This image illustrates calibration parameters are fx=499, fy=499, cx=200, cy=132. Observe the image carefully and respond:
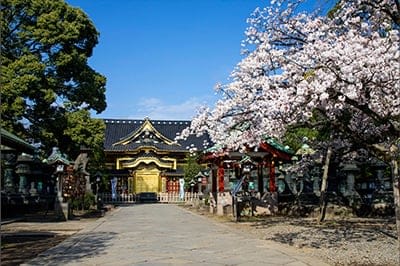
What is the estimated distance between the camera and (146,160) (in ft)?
153

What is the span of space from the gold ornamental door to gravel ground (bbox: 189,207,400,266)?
98.1 feet

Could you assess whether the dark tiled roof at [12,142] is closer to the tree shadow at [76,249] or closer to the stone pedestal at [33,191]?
the tree shadow at [76,249]

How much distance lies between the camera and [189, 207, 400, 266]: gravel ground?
374 inches

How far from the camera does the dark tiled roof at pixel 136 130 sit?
48.6 meters

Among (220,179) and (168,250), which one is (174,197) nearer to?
(220,179)

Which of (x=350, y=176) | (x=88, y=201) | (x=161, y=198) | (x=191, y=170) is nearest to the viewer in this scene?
(x=350, y=176)

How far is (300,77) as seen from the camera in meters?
9.32

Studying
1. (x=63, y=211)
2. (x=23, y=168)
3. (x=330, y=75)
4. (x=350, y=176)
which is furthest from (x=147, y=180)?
(x=330, y=75)

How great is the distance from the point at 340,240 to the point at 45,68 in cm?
1814

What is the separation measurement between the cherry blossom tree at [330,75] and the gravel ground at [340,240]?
4.38 ft

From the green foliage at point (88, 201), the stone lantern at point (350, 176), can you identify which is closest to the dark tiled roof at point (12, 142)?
the green foliage at point (88, 201)

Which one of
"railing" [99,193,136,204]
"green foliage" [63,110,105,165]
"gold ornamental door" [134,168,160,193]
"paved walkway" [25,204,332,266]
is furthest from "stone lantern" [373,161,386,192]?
"gold ornamental door" [134,168,160,193]

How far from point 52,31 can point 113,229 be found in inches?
534

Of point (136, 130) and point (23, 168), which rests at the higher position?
point (136, 130)
